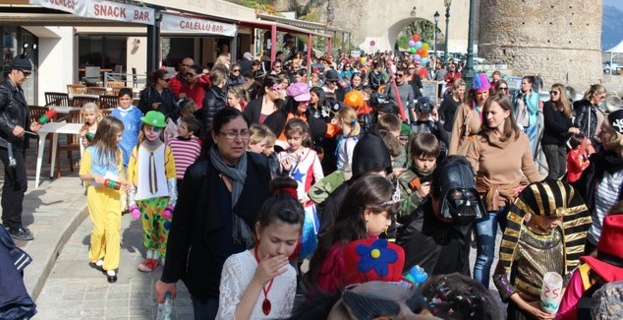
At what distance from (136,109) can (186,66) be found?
1.67m

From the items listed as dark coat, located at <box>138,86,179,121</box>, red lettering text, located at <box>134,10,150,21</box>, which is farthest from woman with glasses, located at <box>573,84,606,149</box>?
red lettering text, located at <box>134,10,150,21</box>

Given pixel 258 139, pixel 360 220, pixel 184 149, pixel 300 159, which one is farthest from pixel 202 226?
pixel 184 149

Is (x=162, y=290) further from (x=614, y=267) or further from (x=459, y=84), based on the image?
(x=459, y=84)

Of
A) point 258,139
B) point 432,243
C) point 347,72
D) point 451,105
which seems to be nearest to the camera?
point 432,243

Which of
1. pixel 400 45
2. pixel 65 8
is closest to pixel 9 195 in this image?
pixel 65 8

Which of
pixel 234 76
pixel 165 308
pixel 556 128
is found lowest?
pixel 165 308

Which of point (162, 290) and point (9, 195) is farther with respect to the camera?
point (9, 195)

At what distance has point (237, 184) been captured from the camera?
414 cm

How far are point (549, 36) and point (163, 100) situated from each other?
138 feet

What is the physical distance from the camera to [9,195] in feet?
25.0

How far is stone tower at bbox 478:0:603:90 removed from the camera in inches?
1912

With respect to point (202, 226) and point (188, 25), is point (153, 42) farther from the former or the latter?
point (202, 226)

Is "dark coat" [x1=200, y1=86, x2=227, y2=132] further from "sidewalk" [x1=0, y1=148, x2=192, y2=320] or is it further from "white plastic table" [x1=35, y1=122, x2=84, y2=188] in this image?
"white plastic table" [x1=35, y1=122, x2=84, y2=188]

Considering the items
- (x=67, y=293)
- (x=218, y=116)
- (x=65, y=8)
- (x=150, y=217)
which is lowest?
(x=67, y=293)
